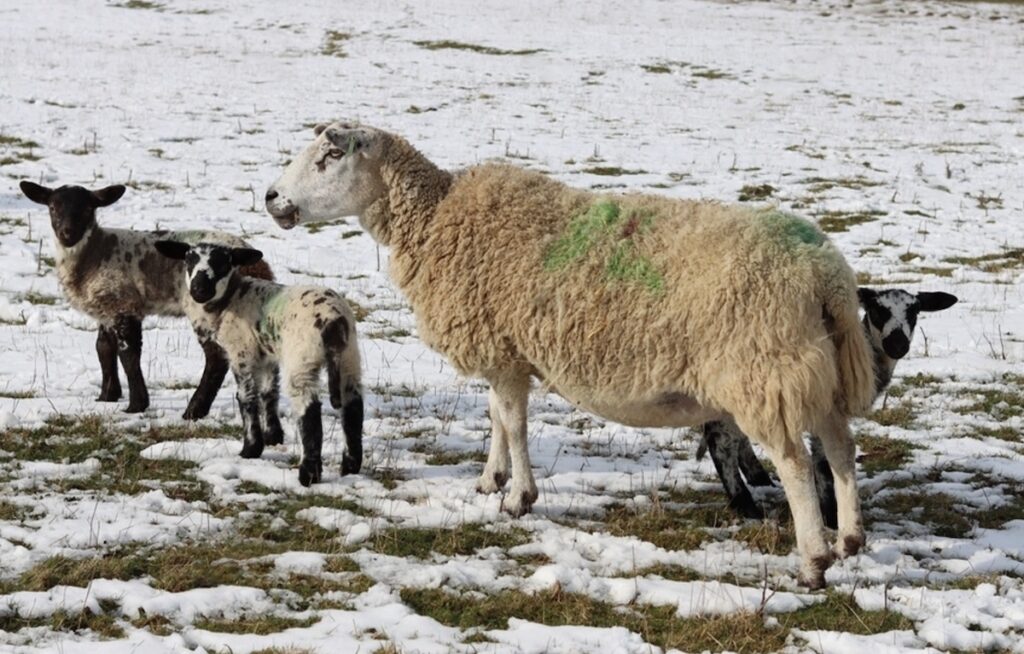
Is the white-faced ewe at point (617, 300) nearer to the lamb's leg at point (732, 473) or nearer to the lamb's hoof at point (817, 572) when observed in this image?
the lamb's hoof at point (817, 572)

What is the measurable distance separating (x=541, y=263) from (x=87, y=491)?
3.17 m

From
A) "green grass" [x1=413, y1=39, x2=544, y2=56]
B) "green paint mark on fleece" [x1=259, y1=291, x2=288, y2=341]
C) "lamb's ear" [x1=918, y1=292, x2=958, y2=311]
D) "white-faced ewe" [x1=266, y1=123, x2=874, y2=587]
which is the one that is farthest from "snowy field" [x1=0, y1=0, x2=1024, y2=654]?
"green grass" [x1=413, y1=39, x2=544, y2=56]

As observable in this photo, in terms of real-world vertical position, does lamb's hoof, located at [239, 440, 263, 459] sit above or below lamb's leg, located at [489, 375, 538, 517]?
below

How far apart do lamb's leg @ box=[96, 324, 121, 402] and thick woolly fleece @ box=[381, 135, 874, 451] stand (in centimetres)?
333

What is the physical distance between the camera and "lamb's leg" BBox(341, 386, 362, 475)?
25.2ft

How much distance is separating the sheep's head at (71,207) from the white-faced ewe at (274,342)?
3.91 ft

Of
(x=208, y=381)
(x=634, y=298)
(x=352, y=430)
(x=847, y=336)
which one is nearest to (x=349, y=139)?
(x=352, y=430)

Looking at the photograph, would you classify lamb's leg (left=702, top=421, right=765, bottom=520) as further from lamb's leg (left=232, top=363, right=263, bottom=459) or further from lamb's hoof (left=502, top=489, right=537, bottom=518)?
lamb's leg (left=232, top=363, right=263, bottom=459)

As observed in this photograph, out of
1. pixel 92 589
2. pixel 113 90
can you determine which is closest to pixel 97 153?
pixel 113 90

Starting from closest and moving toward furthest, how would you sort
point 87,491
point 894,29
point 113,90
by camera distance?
1. point 87,491
2. point 113,90
3. point 894,29

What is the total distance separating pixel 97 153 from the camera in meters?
20.9

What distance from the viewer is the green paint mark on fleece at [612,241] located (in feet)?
Answer: 20.8

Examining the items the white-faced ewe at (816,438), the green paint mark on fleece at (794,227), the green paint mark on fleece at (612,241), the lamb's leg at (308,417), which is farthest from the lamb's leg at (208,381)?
the green paint mark on fleece at (794,227)

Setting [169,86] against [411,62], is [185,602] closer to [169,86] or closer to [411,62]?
[169,86]
